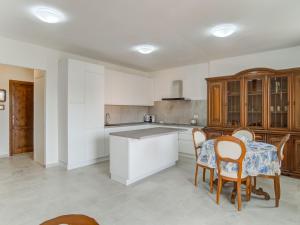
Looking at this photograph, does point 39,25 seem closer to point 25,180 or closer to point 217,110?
point 25,180

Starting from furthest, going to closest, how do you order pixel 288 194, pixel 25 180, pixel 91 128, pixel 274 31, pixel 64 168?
pixel 91 128
pixel 64 168
pixel 25 180
pixel 274 31
pixel 288 194

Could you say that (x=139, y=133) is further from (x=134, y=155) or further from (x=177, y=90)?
(x=177, y=90)

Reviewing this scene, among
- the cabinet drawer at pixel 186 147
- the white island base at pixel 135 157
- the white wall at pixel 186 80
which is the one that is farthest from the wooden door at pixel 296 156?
the white island base at pixel 135 157

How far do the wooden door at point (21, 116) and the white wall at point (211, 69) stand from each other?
400 centimetres

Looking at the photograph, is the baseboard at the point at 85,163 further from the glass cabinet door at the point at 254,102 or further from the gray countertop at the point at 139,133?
the glass cabinet door at the point at 254,102

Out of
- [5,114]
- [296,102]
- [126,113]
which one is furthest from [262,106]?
[5,114]

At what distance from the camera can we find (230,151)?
8.16ft

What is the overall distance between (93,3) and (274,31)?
9.73 ft

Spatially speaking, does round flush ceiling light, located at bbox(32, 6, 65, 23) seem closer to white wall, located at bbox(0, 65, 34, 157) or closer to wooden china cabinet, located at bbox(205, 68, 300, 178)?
white wall, located at bbox(0, 65, 34, 157)

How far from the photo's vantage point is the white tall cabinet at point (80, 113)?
4.02 meters

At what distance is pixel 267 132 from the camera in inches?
151

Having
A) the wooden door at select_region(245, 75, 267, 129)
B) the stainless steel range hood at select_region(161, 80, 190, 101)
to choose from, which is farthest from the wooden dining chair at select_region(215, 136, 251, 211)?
the stainless steel range hood at select_region(161, 80, 190, 101)

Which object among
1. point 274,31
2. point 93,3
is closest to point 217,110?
point 274,31

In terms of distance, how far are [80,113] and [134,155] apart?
178 cm
